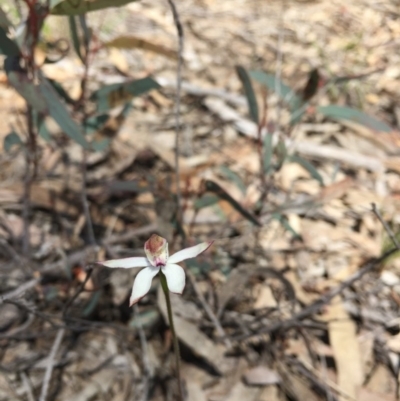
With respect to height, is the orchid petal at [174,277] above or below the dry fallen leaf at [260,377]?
above

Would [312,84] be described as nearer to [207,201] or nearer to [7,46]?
[207,201]

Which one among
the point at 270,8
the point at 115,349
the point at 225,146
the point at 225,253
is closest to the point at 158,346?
the point at 115,349

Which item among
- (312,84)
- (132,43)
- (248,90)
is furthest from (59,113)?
(312,84)

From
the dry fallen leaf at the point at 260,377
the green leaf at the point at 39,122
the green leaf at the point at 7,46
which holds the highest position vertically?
Answer: the green leaf at the point at 7,46

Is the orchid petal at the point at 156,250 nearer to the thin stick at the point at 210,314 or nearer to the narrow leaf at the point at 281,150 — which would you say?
the thin stick at the point at 210,314

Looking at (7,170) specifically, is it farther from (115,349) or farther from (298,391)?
(298,391)

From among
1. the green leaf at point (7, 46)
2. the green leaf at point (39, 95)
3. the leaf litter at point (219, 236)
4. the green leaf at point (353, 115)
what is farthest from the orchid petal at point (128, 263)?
the green leaf at point (353, 115)
